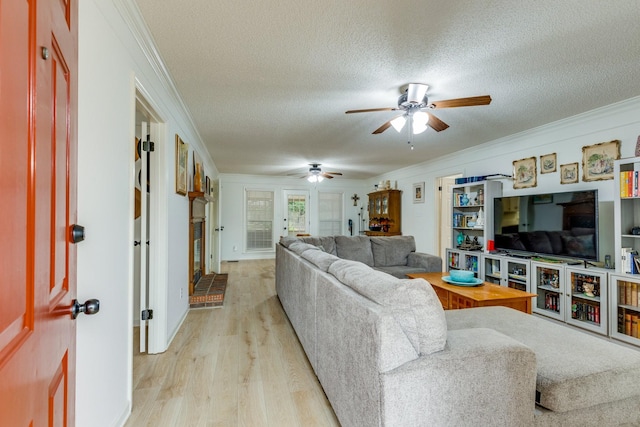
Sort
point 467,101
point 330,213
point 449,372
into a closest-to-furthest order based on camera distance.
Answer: point 449,372 → point 467,101 → point 330,213

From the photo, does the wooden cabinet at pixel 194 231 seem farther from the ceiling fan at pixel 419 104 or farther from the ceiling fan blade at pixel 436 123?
the ceiling fan blade at pixel 436 123

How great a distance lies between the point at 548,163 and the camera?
12.1ft

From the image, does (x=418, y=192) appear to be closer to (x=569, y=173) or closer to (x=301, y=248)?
(x=569, y=173)

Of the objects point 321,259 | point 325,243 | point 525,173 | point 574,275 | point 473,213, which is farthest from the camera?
point 473,213

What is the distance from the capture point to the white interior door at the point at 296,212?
7.99 meters

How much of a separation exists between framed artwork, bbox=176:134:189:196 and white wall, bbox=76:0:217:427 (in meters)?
0.77

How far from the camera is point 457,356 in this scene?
117cm

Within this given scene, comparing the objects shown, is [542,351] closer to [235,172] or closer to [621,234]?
[621,234]

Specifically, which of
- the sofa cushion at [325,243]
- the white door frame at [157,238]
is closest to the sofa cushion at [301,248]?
the sofa cushion at [325,243]

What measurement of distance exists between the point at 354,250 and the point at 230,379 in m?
2.68

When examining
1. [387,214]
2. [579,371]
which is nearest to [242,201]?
[387,214]

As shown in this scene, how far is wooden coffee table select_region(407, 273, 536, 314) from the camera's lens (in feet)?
8.45

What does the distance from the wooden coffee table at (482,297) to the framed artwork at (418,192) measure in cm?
334

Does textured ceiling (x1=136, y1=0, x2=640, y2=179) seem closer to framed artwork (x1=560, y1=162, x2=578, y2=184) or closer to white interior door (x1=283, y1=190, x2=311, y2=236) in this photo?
framed artwork (x1=560, y1=162, x2=578, y2=184)
